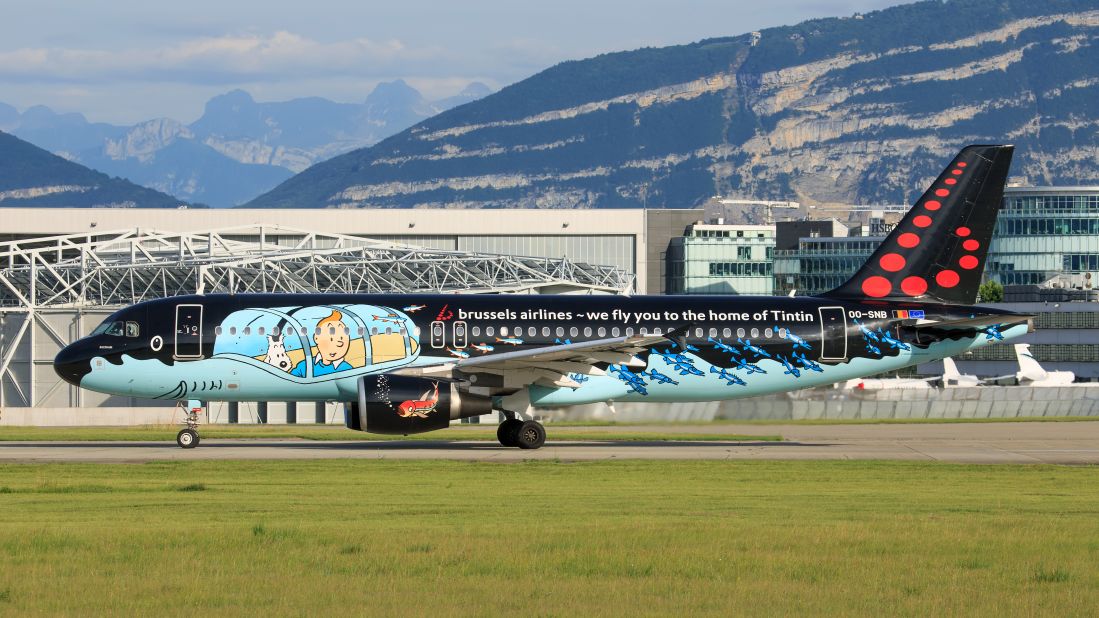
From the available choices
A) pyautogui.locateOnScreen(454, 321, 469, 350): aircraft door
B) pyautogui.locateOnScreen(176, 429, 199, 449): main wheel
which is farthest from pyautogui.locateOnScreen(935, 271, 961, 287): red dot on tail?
pyautogui.locateOnScreen(176, 429, 199, 449): main wheel

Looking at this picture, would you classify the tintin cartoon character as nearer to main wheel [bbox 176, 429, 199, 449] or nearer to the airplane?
the airplane

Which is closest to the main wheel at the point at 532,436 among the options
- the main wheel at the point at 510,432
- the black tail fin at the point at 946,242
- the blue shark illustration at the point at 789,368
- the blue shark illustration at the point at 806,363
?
the main wheel at the point at 510,432

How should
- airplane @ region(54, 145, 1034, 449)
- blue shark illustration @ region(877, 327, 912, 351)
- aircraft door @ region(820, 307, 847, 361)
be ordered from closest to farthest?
airplane @ region(54, 145, 1034, 449)
aircraft door @ region(820, 307, 847, 361)
blue shark illustration @ region(877, 327, 912, 351)

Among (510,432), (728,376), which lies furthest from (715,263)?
(510,432)

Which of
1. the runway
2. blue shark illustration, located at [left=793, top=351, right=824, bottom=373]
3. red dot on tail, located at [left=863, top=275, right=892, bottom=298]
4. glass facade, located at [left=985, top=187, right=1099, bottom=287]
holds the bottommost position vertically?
the runway

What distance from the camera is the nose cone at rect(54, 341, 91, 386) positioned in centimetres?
3878

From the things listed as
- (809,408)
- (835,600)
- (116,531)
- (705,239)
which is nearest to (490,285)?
(809,408)

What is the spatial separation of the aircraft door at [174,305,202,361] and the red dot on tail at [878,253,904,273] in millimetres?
19776

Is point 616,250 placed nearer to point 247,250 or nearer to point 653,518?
point 247,250

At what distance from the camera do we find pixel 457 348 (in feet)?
127

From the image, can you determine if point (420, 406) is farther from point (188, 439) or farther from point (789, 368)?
point (789, 368)

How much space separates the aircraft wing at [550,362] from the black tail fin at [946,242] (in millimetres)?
7587

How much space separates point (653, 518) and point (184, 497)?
893cm

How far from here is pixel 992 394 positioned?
6819cm
